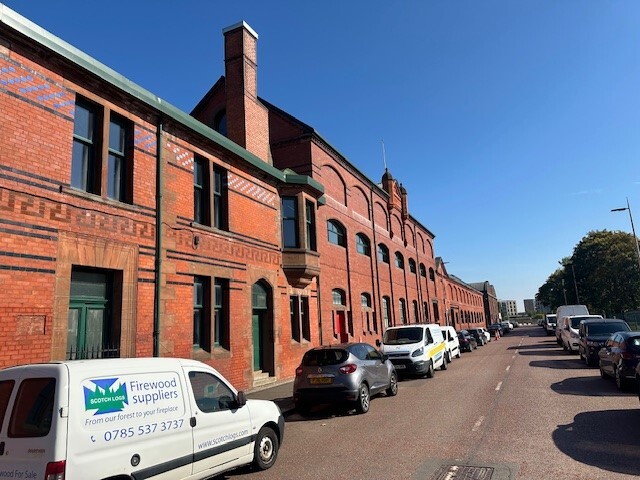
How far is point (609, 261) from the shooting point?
44.1 m

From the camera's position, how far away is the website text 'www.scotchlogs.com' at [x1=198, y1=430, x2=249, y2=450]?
5441mm

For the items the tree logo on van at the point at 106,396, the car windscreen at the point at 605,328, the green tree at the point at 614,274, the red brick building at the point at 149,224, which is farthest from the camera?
the green tree at the point at 614,274

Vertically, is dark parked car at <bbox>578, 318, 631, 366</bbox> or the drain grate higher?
dark parked car at <bbox>578, 318, 631, 366</bbox>

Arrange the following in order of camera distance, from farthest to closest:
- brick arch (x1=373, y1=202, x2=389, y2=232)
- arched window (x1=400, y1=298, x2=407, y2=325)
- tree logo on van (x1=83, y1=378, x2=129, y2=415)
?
arched window (x1=400, y1=298, x2=407, y2=325), brick arch (x1=373, y1=202, x2=389, y2=232), tree logo on van (x1=83, y1=378, x2=129, y2=415)

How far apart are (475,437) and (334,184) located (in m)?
17.5

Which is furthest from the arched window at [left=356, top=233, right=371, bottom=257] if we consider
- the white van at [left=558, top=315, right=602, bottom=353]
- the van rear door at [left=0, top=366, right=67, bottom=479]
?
the van rear door at [left=0, top=366, right=67, bottom=479]

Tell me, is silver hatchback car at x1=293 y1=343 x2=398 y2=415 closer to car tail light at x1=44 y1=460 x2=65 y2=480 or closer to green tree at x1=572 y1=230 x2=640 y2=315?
car tail light at x1=44 y1=460 x2=65 y2=480

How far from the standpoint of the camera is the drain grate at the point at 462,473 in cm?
538

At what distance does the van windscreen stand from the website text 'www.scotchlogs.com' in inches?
71.8

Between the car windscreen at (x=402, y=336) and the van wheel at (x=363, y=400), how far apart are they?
609 centimetres

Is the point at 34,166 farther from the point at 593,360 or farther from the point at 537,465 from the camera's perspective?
the point at 593,360

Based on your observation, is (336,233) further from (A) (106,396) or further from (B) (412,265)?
(A) (106,396)

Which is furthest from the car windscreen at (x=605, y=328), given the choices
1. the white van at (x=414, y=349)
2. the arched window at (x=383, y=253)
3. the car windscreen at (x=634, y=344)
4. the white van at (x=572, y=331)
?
the arched window at (x=383, y=253)

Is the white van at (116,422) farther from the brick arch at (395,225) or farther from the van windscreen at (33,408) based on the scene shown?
the brick arch at (395,225)
